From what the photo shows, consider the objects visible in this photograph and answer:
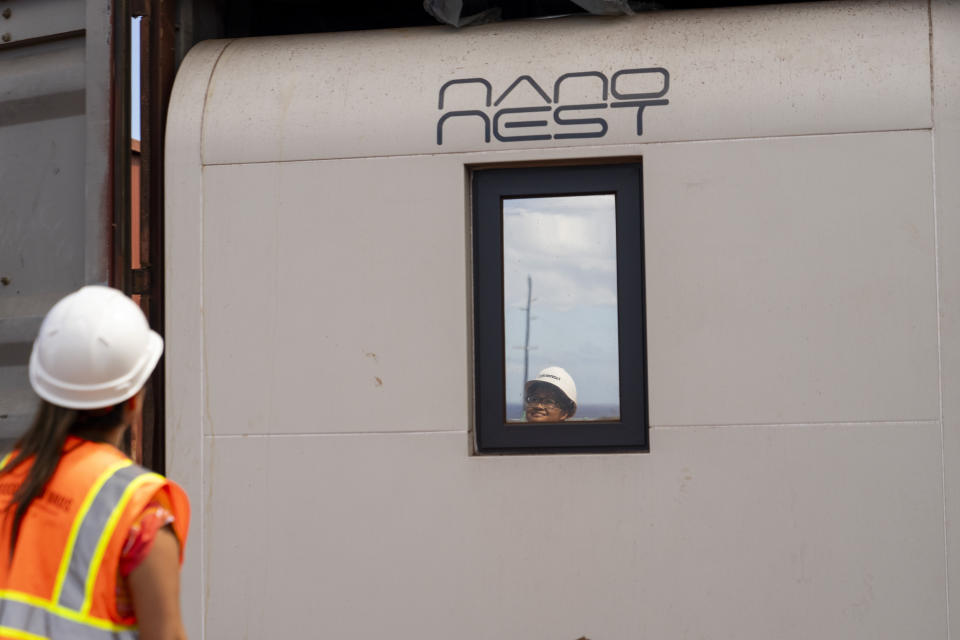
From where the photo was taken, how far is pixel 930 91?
11.0 feet

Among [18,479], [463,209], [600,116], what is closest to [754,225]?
[600,116]

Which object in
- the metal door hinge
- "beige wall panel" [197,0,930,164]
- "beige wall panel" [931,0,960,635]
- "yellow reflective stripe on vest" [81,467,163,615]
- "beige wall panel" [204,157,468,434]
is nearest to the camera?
"yellow reflective stripe on vest" [81,467,163,615]

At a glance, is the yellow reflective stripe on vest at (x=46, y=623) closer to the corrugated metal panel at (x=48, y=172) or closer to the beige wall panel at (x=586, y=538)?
the beige wall panel at (x=586, y=538)

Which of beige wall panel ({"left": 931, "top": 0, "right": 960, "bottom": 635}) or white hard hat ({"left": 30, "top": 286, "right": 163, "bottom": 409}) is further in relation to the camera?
beige wall panel ({"left": 931, "top": 0, "right": 960, "bottom": 635})

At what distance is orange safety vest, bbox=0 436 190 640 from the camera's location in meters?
1.67

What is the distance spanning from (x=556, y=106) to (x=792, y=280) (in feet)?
2.87

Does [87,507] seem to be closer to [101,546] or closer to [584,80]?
[101,546]

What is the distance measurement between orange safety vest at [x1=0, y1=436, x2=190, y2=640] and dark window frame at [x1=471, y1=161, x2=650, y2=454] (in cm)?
190

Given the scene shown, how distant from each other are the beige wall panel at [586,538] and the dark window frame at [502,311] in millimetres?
132

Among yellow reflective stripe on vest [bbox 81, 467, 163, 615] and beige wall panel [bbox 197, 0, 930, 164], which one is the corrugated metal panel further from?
yellow reflective stripe on vest [bbox 81, 467, 163, 615]

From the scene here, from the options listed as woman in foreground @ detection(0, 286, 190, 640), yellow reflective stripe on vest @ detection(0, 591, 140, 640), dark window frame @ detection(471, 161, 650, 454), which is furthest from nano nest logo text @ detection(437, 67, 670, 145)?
yellow reflective stripe on vest @ detection(0, 591, 140, 640)

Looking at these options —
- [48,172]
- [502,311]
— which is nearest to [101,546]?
[502,311]

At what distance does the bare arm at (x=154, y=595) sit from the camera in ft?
5.46

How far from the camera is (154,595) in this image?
167 centimetres
